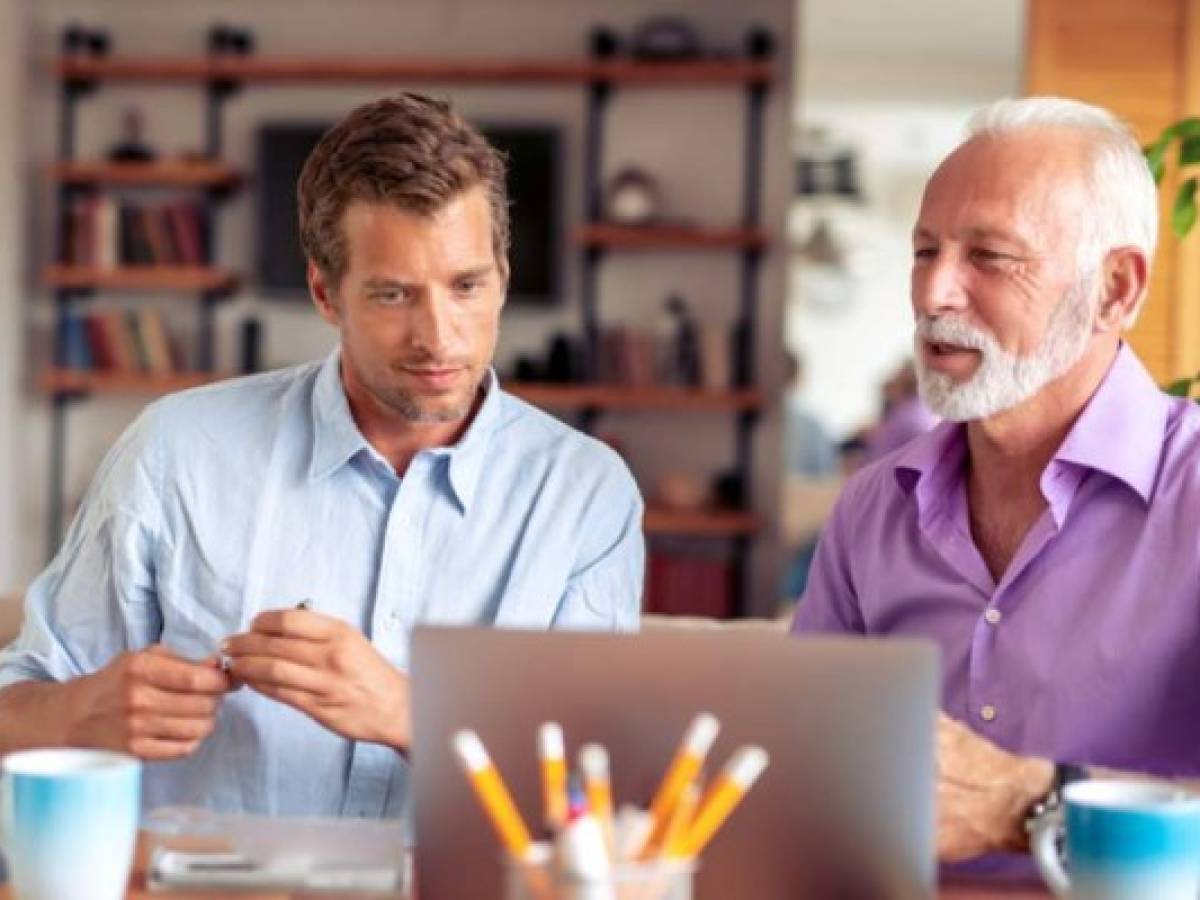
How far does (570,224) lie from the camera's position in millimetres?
6855

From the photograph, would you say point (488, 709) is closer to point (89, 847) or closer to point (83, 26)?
point (89, 847)

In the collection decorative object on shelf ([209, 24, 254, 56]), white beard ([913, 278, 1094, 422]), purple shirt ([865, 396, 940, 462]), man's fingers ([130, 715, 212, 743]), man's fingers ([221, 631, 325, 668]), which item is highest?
decorative object on shelf ([209, 24, 254, 56])

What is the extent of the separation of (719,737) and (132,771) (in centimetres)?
40

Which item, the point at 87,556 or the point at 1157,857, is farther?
the point at 87,556

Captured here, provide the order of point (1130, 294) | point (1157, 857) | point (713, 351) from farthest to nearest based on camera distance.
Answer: point (713, 351) → point (1130, 294) → point (1157, 857)

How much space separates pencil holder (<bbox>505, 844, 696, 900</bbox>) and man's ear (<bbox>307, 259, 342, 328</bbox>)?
1.06 m

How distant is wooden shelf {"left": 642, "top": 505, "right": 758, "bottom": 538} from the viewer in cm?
659

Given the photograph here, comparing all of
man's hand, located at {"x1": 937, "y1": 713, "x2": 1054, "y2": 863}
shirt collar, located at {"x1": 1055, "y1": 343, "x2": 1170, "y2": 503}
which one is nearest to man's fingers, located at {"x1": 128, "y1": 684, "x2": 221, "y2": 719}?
man's hand, located at {"x1": 937, "y1": 713, "x2": 1054, "y2": 863}

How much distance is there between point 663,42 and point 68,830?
5.60 metres

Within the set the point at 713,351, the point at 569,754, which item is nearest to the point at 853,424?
the point at 713,351

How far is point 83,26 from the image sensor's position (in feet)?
23.1

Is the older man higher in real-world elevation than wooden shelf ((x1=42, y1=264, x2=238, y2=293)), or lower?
higher

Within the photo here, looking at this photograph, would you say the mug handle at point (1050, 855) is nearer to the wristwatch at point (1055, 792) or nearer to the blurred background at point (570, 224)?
the wristwatch at point (1055, 792)

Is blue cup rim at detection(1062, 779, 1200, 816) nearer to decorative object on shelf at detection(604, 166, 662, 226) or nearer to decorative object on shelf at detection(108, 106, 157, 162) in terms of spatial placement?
decorative object on shelf at detection(604, 166, 662, 226)
